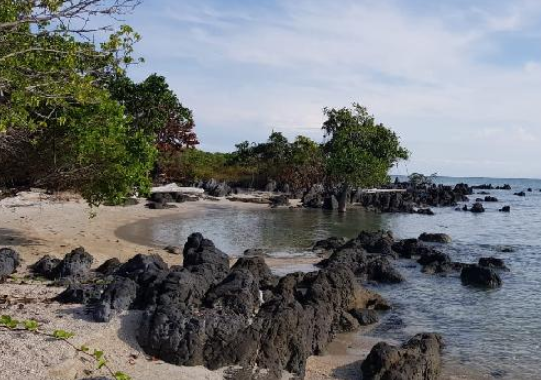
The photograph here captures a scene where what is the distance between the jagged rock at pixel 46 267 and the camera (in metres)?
15.7

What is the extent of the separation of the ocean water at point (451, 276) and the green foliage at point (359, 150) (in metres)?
3.90

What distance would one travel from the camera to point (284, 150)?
230 feet

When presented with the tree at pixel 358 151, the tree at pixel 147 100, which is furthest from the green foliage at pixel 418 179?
the tree at pixel 147 100

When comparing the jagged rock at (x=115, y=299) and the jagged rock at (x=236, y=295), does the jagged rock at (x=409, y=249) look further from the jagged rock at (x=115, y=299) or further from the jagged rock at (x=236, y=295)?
the jagged rock at (x=115, y=299)

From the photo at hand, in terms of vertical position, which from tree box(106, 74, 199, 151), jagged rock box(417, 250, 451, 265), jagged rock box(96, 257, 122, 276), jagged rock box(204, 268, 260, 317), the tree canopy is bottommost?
jagged rock box(417, 250, 451, 265)

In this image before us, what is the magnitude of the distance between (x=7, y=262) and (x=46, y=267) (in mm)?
1109

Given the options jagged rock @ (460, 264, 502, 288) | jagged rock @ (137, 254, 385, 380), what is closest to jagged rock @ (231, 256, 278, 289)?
jagged rock @ (137, 254, 385, 380)

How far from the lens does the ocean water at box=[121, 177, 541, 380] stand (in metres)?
14.3

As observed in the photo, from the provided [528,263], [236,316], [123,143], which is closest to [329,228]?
[528,263]

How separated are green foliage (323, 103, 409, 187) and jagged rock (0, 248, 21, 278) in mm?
37747

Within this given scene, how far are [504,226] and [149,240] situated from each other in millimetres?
34042

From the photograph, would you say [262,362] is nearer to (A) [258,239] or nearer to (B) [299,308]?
(B) [299,308]

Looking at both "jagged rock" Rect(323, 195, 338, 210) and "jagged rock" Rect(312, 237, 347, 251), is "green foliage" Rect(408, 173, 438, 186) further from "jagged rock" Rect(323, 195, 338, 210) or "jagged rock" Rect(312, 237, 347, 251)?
"jagged rock" Rect(312, 237, 347, 251)

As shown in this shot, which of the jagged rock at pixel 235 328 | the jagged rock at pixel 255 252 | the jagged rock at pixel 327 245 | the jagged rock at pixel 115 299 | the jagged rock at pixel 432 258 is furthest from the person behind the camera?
the jagged rock at pixel 327 245
